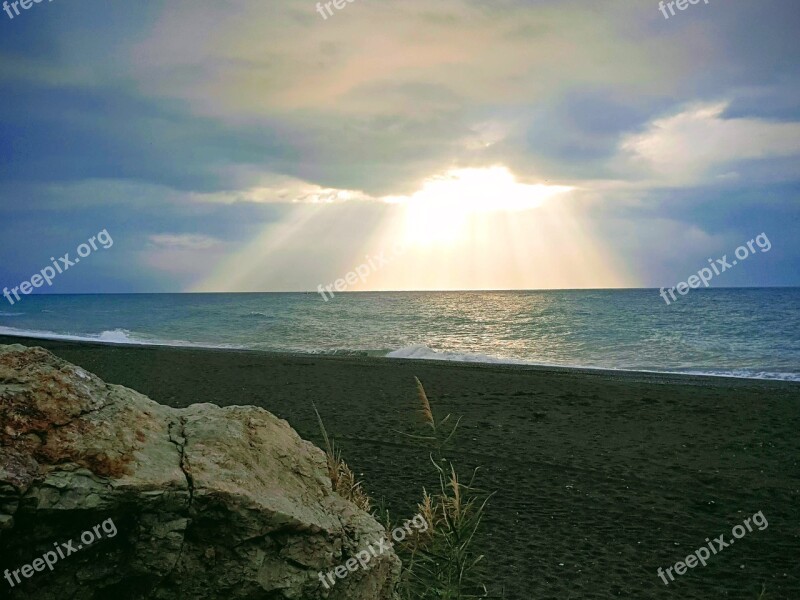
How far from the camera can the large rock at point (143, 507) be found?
3289 millimetres

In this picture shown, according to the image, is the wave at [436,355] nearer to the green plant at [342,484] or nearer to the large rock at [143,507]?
the green plant at [342,484]

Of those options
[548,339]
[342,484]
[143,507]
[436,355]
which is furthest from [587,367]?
[143,507]

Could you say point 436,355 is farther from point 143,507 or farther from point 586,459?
point 143,507

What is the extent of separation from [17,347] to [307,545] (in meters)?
2.22

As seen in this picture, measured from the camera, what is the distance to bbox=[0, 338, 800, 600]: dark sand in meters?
6.72

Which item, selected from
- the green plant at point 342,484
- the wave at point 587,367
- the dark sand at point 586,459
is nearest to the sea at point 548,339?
the wave at point 587,367

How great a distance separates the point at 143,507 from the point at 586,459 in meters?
9.16

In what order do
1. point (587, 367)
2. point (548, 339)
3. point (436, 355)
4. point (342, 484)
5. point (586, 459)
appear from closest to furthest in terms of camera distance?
point (342, 484) → point (586, 459) → point (587, 367) → point (436, 355) → point (548, 339)

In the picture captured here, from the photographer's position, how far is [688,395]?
61.5 ft

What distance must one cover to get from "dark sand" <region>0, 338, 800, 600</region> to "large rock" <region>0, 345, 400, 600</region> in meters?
2.83

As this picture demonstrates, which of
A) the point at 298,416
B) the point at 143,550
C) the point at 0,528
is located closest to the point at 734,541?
the point at 143,550

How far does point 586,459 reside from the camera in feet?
36.7

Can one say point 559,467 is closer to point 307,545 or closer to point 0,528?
point 307,545

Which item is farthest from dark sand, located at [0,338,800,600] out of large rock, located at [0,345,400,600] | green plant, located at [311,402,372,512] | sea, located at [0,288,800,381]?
sea, located at [0,288,800,381]
